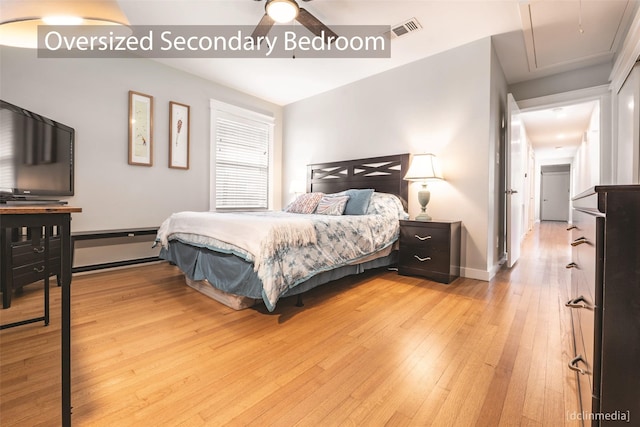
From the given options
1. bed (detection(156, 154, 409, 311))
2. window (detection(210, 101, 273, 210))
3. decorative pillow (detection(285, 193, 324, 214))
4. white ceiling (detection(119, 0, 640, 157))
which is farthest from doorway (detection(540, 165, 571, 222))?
window (detection(210, 101, 273, 210))

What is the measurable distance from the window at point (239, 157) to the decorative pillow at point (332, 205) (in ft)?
5.87

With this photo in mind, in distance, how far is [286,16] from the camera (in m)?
2.17

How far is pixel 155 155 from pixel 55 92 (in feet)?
3.59

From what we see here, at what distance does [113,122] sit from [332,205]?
284cm

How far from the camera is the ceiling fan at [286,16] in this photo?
6.75 ft

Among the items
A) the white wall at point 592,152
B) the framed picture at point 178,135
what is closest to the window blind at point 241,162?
the framed picture at point 178,135

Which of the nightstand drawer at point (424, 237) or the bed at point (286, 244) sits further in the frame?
the nightstand drawer at point (424, 237)

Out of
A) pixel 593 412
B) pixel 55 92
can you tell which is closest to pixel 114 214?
pixel 55 92

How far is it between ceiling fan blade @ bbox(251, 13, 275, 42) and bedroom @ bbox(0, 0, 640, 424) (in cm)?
68

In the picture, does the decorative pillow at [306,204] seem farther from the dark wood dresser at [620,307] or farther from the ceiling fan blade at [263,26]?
the dark wood dresser at [620,307]

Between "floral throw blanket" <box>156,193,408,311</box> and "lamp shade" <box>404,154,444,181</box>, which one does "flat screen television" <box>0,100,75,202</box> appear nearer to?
"floral throw blanket" <box>156,193,408,311</box>

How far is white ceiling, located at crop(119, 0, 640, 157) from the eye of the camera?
98.5 inches

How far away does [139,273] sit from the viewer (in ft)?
10.4

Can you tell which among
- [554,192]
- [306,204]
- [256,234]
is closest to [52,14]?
[256,234]
